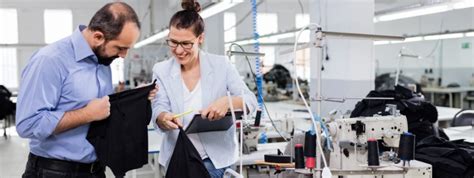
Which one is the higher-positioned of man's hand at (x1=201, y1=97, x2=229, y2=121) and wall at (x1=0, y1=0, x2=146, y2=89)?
wall at (x1=0, y1=0, x2=146, y2=89)

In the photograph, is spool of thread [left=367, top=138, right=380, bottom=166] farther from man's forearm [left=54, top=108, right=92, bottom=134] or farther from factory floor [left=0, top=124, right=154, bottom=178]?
factory floor [left=0, top=124, right=154, bottom=178]

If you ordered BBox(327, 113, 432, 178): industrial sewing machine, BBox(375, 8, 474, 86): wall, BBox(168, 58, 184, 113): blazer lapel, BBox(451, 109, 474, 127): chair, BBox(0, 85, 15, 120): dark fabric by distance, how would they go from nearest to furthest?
BBox(168, 58, 184, 113): blazer lapel → BBox(327, 113, 432, 178): industrial sewing machine → BBox(451, 109, 474, 127): chair → BBox(0, 85, 15, 120): dark fabric → BBox(375, 8, 474, 86): wall

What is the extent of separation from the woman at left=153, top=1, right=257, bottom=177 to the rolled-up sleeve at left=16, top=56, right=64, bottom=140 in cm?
40

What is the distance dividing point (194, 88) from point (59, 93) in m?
0.52

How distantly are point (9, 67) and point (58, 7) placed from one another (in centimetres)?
189

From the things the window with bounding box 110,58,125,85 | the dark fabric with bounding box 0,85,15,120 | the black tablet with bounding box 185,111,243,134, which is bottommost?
the dark fabric with bounding box 0,85,15,120

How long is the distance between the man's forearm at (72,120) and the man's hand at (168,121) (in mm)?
282

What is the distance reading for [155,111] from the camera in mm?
1679

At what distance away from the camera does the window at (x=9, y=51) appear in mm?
10242

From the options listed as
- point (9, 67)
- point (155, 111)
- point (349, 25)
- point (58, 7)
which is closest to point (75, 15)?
point (58, 7)

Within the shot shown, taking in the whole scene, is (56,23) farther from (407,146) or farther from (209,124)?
(407,146)

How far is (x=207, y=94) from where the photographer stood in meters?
1.69

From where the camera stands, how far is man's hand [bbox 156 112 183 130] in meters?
1.58

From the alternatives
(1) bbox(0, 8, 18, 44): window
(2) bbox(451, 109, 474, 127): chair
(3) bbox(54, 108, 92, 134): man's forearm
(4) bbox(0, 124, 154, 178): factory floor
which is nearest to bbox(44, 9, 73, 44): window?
(1) bbox(0, 8, 18, 44): window
